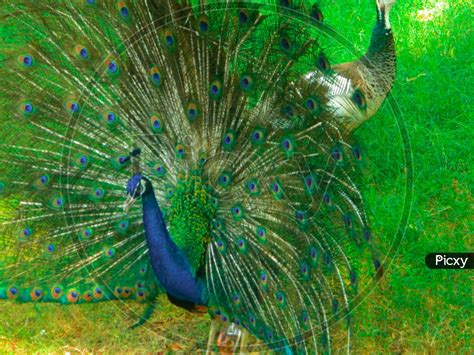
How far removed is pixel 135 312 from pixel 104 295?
294 mm

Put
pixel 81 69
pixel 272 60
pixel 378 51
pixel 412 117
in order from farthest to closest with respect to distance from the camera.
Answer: pixel 412 117
pixel 378 51
pixel 81 69
pixel 272 60

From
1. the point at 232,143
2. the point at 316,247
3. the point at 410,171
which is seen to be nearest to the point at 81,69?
the point at 232,143

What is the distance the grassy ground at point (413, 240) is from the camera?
406 cm

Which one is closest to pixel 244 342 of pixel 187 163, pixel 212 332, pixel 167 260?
pixel 212 332

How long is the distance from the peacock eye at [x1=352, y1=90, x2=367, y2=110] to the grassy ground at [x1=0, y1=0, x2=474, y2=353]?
0.33 meters

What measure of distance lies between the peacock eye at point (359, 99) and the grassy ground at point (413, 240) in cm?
33

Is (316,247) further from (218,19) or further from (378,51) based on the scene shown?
(378,51)

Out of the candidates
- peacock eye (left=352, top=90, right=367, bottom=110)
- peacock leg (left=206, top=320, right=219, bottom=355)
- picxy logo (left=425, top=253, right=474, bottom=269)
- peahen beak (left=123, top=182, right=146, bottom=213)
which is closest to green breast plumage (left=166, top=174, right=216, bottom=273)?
peahen beak (left=123, top=182, right=146, bottom=213)

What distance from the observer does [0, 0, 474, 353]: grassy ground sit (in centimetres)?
406

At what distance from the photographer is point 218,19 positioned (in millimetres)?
3455

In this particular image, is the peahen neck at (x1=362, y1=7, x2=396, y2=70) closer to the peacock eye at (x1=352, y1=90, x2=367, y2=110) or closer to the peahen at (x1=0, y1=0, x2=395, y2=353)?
the peacock eye at (x1=352, y1=90, x2=367, y2=110)

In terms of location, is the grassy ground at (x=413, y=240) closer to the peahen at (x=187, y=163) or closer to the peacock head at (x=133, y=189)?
the peahen at (x=187, y=163)

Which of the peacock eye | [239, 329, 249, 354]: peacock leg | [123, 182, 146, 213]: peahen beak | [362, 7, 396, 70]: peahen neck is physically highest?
[362, 7, 396, 70]: peahen neck

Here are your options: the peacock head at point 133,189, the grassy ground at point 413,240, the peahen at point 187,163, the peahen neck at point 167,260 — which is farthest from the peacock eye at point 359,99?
the peacock head at point 133,189
